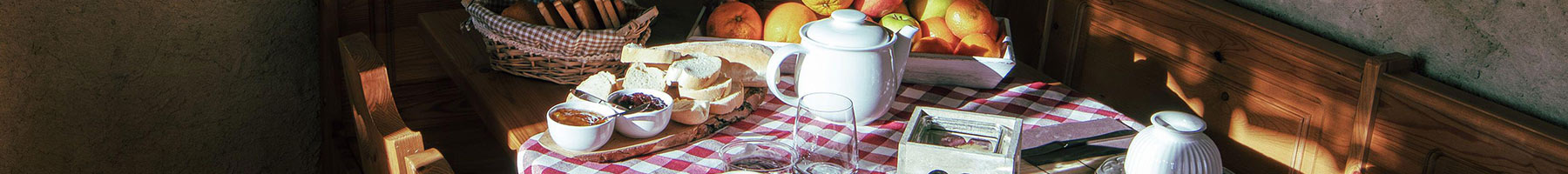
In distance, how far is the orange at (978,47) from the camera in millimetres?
1666

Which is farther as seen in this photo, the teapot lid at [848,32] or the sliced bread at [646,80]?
the sliced bread at [646,80]

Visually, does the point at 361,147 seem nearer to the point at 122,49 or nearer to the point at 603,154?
the point at 603,154

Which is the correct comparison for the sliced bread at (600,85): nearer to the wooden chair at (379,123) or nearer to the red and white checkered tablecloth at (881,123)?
the red and white checkered tablecloth at (881,123)

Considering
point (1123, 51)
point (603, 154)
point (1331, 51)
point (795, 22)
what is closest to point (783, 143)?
point (603, 154)

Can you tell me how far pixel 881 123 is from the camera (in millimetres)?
1490

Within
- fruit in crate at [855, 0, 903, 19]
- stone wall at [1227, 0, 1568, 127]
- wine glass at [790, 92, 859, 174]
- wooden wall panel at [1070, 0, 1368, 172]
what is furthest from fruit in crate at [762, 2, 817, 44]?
stone wall at [1227, 0, 1568, 127]

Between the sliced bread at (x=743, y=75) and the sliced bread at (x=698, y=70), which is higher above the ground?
the sliced bread at (x=698, y=70)

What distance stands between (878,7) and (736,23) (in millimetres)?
214

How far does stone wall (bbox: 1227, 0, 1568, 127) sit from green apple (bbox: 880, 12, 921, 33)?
0.55 metres

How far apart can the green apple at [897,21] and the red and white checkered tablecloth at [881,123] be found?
97 mm

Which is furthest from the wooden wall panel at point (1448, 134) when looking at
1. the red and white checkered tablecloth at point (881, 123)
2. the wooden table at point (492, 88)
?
the wooden table at point (492, 88)

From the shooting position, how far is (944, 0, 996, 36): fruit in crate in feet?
5.66

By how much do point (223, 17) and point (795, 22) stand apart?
3.34ft

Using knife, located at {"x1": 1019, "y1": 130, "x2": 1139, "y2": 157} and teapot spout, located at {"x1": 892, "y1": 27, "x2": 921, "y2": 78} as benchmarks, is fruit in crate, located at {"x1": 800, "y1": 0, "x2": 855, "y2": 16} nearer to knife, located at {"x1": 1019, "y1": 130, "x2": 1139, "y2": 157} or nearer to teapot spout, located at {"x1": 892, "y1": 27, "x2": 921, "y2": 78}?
teapot spout, located at {"x1": 892, "y1": 27, "x2": 921, "y2": 78}
